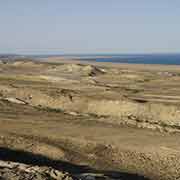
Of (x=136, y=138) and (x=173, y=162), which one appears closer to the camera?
(x=173, y=162)

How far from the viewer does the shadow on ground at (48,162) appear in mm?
16828

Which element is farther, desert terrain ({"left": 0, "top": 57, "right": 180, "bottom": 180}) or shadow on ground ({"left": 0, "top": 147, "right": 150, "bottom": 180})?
desert terrain ({"left": 0, "top": 57, "right": 180, "bottom": 180})

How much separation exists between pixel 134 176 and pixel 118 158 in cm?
249

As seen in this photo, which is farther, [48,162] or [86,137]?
[86,137]

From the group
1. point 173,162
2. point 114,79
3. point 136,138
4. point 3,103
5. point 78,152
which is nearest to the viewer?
point 173,162

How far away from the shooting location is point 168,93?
4262 centimetres

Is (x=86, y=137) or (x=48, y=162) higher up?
(x=86, y=137)

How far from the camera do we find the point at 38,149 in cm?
2027

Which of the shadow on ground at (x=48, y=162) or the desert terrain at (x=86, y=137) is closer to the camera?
the shadow on ground at (x=48, y=162)

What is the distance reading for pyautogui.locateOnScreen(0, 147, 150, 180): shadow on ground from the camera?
1683 cm

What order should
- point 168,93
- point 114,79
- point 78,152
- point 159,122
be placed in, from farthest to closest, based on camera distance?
point 114,79
point 168,93
point 159,122
point 78,152

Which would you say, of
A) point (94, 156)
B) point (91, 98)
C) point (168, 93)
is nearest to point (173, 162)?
point (94, 156)

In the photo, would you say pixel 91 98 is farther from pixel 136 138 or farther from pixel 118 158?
pixel 118 158

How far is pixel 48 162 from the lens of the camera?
1864cm
